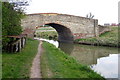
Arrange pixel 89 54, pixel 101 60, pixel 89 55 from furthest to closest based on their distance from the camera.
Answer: pixel 89 54 → pixel 89 55 → pixel 101 60

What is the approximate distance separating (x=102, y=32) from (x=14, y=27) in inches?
912

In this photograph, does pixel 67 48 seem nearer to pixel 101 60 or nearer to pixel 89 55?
pixel 89 55

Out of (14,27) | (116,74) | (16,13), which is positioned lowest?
(116,74)

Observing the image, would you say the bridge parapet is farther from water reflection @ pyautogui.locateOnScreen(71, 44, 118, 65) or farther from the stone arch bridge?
water reflection @ pyautogui.locateOnScreen(71, 44, 118, 65)

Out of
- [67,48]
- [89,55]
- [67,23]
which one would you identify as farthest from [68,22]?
[89,55]

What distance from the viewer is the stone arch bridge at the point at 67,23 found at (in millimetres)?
29688

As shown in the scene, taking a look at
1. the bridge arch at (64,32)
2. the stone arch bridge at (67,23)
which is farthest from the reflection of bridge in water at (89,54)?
the bridge arch at (64,32)

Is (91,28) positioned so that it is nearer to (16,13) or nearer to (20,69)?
(16,13)

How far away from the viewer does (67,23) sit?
31672 mm

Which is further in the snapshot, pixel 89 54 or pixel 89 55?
pixel 89 54

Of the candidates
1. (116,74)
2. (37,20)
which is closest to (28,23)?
(37,20)

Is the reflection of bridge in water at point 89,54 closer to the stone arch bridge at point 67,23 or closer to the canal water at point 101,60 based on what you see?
the canal water at point 101,60

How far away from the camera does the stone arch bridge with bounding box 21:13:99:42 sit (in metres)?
29.7

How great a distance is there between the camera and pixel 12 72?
797cm
